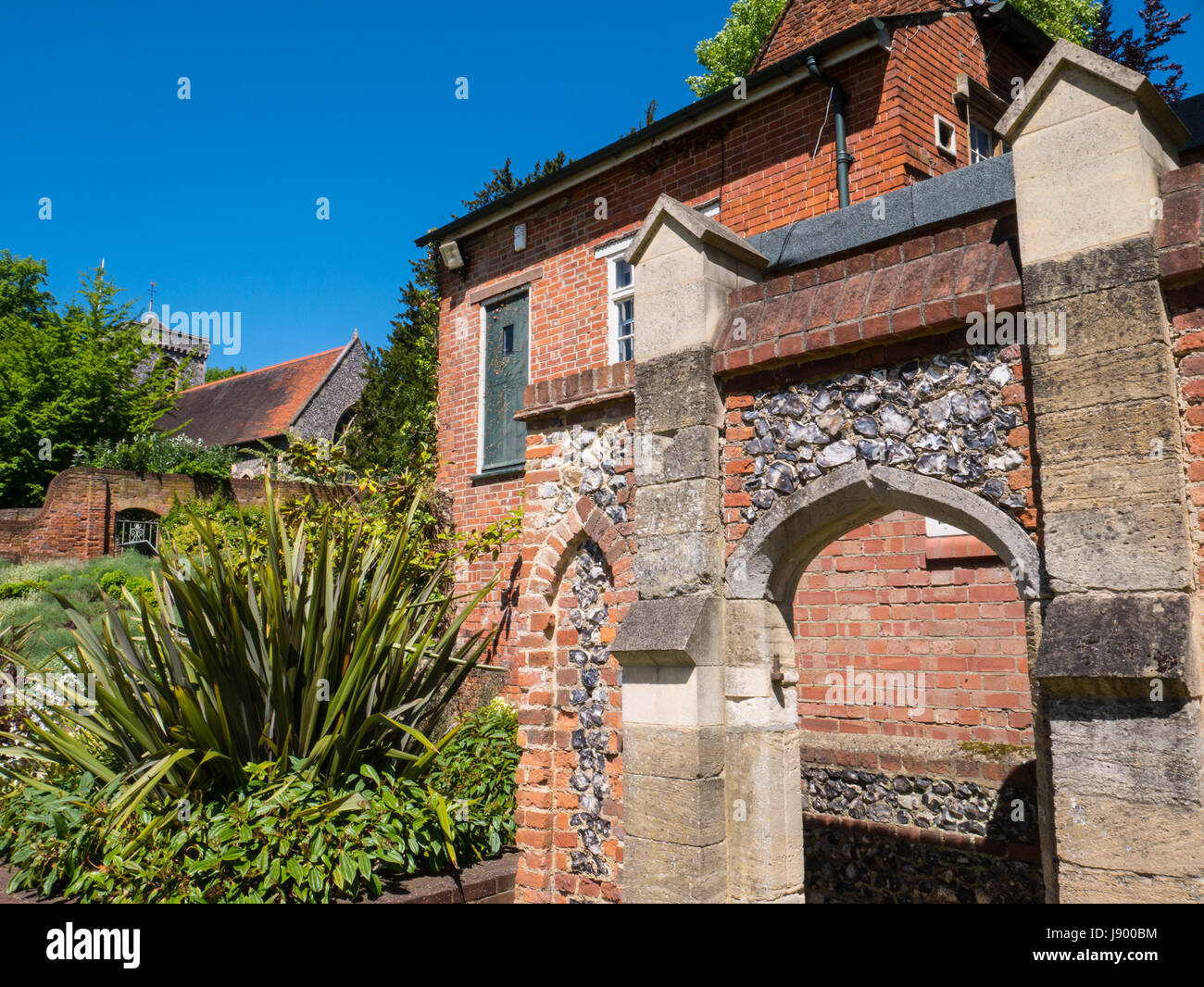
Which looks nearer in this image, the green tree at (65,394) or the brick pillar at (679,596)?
the brick pillar at (679,596)

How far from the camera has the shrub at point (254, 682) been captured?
527 centimetres

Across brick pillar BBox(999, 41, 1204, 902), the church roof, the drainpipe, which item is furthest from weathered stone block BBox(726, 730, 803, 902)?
the church roof

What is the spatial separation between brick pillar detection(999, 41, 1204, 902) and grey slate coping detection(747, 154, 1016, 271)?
1.34ft

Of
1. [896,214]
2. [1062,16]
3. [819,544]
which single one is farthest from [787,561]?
[1062,16]

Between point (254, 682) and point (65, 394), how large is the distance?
A: 1676 centimetres

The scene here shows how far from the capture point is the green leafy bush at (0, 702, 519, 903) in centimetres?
473

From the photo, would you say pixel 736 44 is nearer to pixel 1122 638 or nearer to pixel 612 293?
pixel 612 293

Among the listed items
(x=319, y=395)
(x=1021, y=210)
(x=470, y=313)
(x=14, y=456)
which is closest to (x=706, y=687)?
(x=1021, y=210)

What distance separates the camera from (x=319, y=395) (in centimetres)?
2866

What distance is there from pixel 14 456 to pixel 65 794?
16.2 m

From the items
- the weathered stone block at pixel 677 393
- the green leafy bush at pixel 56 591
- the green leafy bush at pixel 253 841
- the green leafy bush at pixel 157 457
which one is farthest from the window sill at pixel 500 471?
the green leafy bush at pixel 157 457

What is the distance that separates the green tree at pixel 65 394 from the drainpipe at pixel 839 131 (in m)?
16.3

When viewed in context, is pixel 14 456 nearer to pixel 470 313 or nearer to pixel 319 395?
pixel 319 395

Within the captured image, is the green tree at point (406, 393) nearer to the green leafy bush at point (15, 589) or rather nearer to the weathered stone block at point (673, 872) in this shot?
the green leafy bush at point (15, 589)
